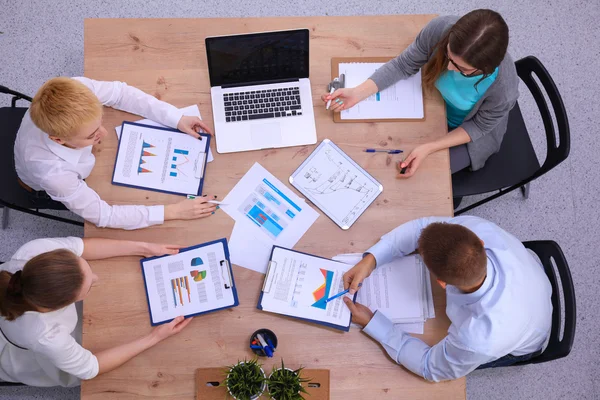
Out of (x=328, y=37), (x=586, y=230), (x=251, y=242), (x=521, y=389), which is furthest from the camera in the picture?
(x=586, y=230)

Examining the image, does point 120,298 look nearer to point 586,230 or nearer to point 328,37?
point 328,37

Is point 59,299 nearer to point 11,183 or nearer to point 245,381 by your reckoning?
point 245,381

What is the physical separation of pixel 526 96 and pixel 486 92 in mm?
1098

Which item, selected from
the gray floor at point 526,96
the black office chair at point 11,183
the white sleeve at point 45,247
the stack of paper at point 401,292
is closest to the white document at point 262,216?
the stack of paper at point 401,292

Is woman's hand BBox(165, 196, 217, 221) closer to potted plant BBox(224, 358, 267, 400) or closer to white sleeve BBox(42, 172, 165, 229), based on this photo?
white sleeve BBox(42, 172, 165, 229)

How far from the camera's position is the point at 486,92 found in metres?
1.62

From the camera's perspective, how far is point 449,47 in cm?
149

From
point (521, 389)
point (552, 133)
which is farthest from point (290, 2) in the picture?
point (521, 389)

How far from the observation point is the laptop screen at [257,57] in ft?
5.03

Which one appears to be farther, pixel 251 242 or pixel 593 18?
pixel 593 18

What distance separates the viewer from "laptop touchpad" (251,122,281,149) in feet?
5.49

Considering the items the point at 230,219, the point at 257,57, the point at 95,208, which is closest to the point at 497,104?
the point at 257,57

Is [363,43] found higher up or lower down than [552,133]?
higher up

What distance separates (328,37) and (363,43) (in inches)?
4.9
